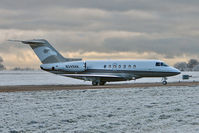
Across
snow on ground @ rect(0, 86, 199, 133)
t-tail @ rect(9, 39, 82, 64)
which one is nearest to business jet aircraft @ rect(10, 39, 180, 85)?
t-tail @ rect(9, 39, 82, 64)

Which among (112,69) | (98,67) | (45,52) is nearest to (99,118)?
(112,69)

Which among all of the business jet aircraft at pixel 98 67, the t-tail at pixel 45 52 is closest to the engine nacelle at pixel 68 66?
the business jet aircraft at pixel 98 67

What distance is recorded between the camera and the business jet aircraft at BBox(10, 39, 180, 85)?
1569 inches

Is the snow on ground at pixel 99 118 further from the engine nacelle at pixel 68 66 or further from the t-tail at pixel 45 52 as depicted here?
the t-tail at pixel 45 52

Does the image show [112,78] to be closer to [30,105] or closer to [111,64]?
[111,64]

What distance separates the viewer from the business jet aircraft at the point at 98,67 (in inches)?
1569

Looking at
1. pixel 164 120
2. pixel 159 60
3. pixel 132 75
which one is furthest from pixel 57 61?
pixel 164 120

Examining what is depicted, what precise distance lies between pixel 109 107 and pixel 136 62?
21.7 metres

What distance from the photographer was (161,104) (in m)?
20.4

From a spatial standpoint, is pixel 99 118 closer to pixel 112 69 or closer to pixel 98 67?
pixel 112 69

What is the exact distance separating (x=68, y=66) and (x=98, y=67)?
3540 millimetres

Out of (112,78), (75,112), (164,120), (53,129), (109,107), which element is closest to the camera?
(53,129)

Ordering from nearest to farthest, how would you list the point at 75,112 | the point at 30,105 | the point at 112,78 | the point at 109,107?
the point at 75,112
the point at 109,107
the point at 30,105
the point at 112,78

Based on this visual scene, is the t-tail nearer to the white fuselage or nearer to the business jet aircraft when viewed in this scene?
the business jet aircraft
